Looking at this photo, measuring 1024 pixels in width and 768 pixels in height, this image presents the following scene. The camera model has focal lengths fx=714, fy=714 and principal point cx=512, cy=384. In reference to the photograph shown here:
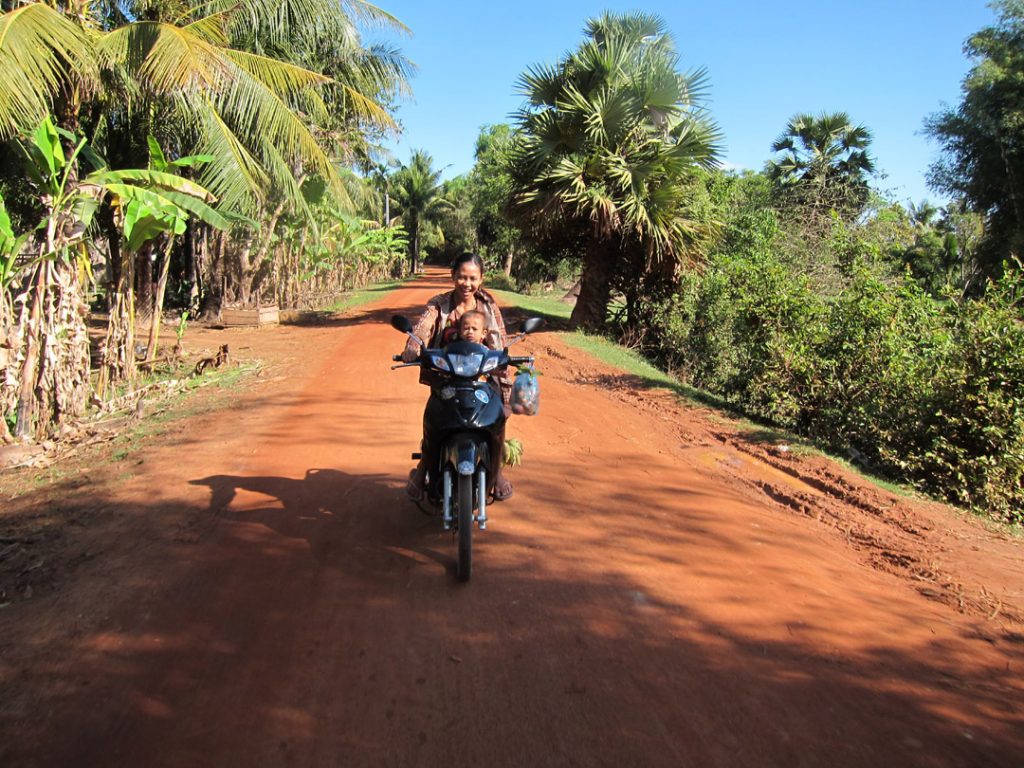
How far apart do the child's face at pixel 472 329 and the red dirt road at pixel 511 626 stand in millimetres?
1277

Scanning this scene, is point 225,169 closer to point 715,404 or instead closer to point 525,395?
point 715,404

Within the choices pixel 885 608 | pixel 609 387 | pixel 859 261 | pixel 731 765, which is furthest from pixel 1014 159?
pixel 731 765

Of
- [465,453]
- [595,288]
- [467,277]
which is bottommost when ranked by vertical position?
[465,453]

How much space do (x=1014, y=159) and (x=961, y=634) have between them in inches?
872

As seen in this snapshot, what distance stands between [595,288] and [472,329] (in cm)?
1256

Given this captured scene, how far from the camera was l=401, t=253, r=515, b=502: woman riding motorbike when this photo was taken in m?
4.55

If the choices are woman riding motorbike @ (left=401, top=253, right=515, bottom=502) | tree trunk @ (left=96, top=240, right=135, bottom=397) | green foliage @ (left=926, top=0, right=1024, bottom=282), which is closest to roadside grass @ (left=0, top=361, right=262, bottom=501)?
tree trunk @ (left=96, top=240, right=135, bottom=397)

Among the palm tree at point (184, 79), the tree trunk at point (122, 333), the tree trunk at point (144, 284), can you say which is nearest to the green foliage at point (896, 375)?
the palm tree at point (184, 79)

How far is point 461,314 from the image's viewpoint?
477 centimetres

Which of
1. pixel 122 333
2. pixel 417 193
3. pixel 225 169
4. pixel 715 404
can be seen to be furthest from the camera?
pixel 417 193

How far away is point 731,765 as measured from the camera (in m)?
2.54

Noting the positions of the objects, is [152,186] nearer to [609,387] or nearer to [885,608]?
[609,387]

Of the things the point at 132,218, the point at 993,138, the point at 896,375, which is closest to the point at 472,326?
the point at 896,375

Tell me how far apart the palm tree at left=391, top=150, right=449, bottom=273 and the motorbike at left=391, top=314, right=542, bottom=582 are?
56.9 m
